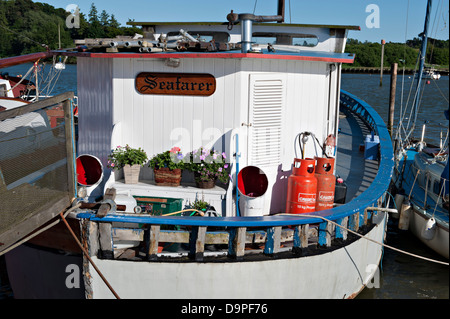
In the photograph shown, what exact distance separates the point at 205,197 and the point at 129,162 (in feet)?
4.40

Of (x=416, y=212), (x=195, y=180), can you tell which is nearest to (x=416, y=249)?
(x=416, y=212)

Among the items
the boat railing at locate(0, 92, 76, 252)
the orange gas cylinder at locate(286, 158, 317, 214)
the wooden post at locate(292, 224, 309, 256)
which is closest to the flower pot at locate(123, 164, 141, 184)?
the boat railing at locate(0, 92, 76, 252)

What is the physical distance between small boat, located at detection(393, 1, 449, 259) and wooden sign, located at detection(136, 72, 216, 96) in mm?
5445

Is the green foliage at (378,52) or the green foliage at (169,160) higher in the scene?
the green foliage at (378,52)

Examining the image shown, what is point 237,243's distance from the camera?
681 cm

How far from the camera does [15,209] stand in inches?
245

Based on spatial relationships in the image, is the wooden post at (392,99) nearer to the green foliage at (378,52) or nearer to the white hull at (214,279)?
the white hull at (214,279)

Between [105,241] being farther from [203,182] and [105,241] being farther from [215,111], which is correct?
[215,111]

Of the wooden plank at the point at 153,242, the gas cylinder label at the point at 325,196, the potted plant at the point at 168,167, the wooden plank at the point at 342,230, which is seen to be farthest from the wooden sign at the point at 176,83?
the wooden plank at the point at 342,230

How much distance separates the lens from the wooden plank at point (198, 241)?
6699 mm

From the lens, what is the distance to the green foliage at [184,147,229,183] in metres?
8.08

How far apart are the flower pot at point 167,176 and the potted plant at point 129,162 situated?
0.30 m

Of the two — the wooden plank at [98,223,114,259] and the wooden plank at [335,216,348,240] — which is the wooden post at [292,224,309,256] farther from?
the wooden plank at [98,223,114,259]

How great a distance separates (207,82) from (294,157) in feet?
6.58
